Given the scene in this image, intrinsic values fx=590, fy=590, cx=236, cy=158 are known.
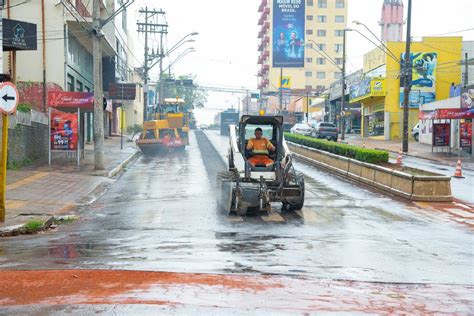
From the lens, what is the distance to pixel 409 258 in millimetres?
8992

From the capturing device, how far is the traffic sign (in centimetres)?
1198

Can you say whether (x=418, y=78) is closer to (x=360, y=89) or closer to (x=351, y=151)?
(x=360, y=89)

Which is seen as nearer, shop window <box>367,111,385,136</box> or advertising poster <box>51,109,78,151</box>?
advertising poster <box>51,109,78,151</box>

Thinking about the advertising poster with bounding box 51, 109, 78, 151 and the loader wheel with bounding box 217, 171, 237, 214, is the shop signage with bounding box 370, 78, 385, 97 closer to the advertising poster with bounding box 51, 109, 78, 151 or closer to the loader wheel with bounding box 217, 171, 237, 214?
the advertising poster with bounding box 51, 109, 78, 151

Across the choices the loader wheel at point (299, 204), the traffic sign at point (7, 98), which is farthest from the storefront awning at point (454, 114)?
the traffic sign at point (7, 98)

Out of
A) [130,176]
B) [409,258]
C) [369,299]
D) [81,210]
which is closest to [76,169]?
[130,176]

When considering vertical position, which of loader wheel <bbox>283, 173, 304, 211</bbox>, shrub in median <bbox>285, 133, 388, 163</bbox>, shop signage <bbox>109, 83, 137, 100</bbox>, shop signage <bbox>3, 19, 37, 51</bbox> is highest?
shop signage <bbox>3, 19, 37, 51</bbox>

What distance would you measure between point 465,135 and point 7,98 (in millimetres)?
30945

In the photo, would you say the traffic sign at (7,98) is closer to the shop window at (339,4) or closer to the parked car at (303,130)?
the parked car at (303,130)

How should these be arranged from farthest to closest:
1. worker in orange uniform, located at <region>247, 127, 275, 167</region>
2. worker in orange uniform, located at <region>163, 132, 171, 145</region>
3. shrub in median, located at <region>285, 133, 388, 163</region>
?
worker in orange uniform, located at <region>163, 132, 171, 145</region> → shrub in median, located at <region>285, 133, 388, 163</region> → worker in orange uniform, located at <region>247, 127, 275, 167</region>

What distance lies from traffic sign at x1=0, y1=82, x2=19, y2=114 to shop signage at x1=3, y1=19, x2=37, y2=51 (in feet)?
39.0

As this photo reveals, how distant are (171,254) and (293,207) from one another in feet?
19.3

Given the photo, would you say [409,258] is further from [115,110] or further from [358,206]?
[115,110]

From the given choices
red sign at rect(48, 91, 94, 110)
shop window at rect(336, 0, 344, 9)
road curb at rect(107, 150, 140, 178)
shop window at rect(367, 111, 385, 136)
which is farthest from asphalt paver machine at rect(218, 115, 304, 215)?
shop window at rect(336, 0, 344, 9)
